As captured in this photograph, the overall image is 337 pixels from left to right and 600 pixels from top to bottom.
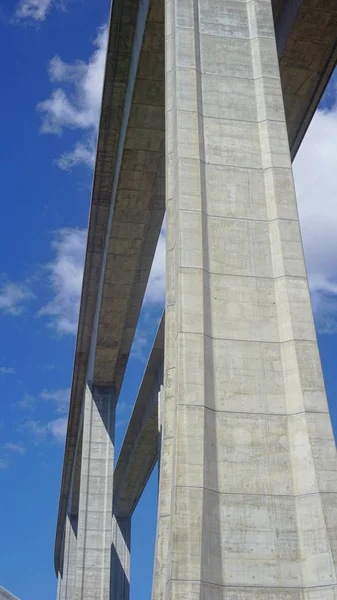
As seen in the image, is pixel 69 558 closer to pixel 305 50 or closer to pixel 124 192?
pixel 124 192

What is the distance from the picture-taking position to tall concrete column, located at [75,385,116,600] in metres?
28.9

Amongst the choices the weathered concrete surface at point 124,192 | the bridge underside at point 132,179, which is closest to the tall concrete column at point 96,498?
the bridge underside at point 132,179

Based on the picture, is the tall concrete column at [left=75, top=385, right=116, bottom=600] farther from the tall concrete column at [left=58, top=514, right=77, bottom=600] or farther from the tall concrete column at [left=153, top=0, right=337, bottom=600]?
the tall concrete column at [left=153, top=0, right=337, bottom=600]

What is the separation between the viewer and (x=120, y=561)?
44.8 meters

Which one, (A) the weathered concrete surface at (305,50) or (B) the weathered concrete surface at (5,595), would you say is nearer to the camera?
(A) the weathered concrete surface at (305,50)

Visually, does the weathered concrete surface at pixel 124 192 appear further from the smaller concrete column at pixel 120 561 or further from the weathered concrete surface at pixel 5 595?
the smaller concrete column at pixel 120 561

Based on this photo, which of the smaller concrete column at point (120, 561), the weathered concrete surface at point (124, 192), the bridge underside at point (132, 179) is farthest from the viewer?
the smaller concrete column at point (120, 561)

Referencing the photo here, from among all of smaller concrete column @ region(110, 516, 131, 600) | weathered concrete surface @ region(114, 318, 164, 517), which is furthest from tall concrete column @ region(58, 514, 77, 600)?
weathered concrete surface @ region(114, 318, 164, 517)

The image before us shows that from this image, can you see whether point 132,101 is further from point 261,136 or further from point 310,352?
point 310,352

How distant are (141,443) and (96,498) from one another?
5.23 metres

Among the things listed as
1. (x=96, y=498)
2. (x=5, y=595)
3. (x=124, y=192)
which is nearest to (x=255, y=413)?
(x=124, y=192)

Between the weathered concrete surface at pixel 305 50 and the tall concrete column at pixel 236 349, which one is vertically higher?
the weathered concrete surface at pixel 305 50

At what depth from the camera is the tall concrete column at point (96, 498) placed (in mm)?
28875

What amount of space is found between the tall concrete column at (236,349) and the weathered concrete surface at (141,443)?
13.6 meters
